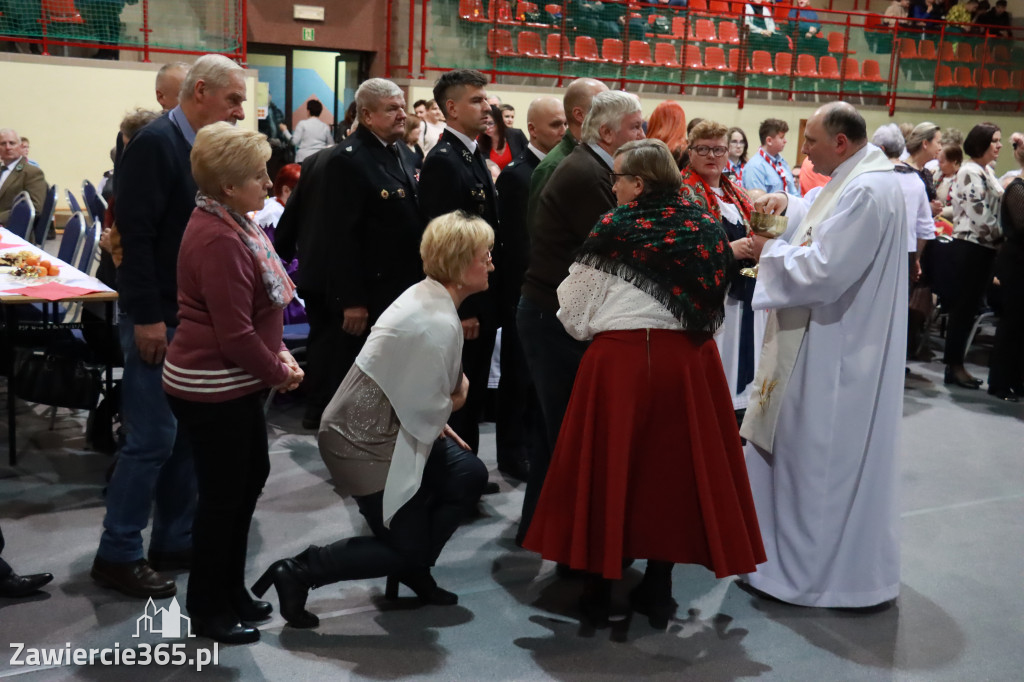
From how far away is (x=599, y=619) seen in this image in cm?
305

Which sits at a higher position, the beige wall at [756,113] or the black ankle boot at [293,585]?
the beige wall at [756,113]

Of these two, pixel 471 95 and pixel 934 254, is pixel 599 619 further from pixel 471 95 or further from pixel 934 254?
pixel 934 254

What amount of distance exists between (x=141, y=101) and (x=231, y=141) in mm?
9339

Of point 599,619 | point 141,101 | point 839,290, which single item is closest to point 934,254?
point 839,290

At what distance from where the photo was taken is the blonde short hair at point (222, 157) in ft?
8.53

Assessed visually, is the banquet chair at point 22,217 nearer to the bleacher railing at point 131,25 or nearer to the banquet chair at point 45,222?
the banquet chair at point 45,222

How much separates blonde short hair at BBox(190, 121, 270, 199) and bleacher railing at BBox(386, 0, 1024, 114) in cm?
995

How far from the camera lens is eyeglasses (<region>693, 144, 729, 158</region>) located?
428 cm

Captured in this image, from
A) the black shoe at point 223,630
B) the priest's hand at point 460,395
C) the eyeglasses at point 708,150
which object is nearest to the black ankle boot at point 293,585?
the black shoe at point 223,630

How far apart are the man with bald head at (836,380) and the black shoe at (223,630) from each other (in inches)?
64.7

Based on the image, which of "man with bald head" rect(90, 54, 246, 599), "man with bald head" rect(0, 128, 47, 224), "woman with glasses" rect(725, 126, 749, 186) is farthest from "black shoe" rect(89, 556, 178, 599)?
"man with bald head" rect(0, 128, 47, 224)

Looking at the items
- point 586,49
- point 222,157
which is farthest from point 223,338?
point 586,49

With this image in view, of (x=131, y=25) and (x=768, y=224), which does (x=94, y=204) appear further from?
(x=131, y=25)

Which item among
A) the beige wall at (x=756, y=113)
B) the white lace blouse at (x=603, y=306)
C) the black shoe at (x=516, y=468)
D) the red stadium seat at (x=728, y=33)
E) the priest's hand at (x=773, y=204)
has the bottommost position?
the black shoe at (x=516, y=468)
